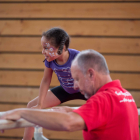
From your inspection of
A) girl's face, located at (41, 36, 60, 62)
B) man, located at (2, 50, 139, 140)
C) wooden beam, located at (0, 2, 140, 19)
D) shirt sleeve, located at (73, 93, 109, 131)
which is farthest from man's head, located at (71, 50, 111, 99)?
wooden beam, located at (0, 2, 140, 19)

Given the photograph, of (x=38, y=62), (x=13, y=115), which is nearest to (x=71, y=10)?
(x=38, y=62)

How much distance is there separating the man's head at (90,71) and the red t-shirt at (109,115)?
0.04m

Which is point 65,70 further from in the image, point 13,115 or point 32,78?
point 32,78

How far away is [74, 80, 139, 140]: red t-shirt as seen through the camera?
0.70 meters

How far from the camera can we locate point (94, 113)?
697 millimetres

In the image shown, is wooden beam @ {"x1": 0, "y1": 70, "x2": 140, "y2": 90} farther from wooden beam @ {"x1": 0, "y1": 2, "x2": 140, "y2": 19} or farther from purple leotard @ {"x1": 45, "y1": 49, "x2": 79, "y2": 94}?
purple leotard @ {"x1": 45, "y1": 49, "x2": 79, "y2": 94}

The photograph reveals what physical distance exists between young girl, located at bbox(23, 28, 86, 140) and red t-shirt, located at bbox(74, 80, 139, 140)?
773 millimetres

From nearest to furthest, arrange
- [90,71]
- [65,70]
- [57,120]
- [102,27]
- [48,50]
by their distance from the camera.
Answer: [57,120], [90,71], [48,50], [65,70], [102,27]

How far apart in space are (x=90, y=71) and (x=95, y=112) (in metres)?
0.18

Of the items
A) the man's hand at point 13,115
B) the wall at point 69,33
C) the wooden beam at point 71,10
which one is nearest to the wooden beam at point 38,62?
the wall at point 69,33

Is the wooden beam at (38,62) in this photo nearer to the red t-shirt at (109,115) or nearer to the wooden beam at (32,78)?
the wooden beam at (32,78)

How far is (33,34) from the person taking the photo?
2846 millimetres

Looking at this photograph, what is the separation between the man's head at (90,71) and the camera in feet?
2.65

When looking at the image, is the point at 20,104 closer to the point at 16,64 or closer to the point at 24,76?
the point at 24,76
